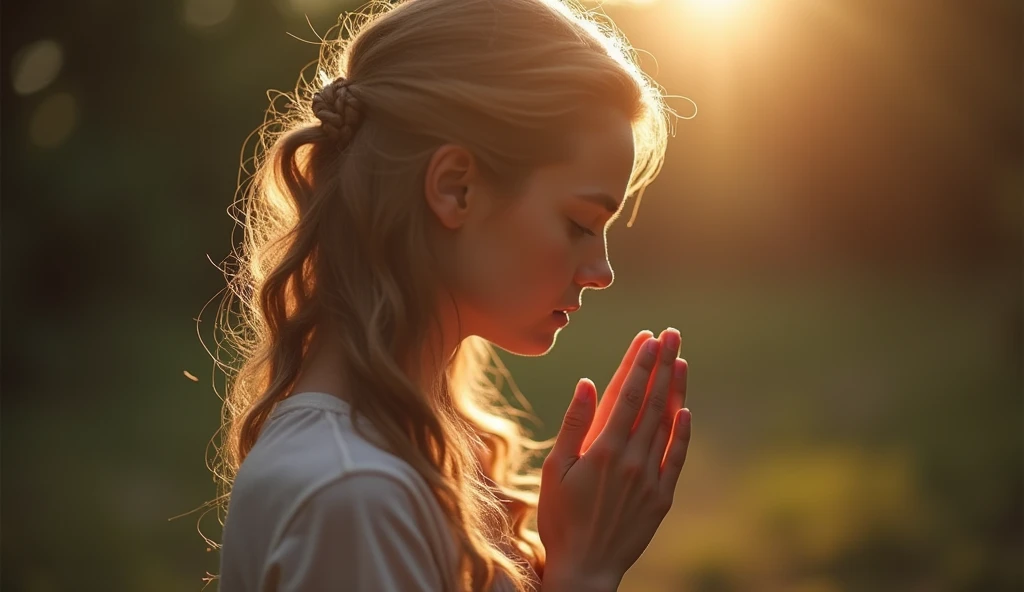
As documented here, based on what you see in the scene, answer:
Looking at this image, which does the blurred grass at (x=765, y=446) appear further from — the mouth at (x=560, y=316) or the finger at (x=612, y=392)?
the mouth at (x=560, y=316)

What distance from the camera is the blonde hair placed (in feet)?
4.35

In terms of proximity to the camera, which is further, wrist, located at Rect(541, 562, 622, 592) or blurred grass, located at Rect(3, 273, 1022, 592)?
blurred grass, located at Rect(3, 273, 1022, 592)

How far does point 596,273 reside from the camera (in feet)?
4.82

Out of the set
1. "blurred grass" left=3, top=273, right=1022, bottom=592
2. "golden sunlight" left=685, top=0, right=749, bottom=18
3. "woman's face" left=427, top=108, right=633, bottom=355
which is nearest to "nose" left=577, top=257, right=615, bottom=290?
"woman's face" left=427, top=108, right=633, bottom=355

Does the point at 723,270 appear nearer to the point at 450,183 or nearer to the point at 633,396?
the point at 633,396

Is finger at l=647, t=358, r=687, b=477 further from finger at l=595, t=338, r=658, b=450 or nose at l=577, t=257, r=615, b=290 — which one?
nose at l=577, t=257, r=615, b=290

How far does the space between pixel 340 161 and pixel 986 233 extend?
802 centimetres

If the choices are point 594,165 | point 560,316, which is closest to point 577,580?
point 560,316

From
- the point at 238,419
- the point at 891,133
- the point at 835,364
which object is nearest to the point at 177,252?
the point at 835,364

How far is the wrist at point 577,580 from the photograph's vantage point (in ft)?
4.55

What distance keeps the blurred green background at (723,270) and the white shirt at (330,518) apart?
3529mm

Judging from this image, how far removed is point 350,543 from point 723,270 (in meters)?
8.36

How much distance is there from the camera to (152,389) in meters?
6.80

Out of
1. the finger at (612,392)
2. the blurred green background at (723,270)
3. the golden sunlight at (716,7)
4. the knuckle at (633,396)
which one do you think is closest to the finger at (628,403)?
the knuckle at (633,396)
